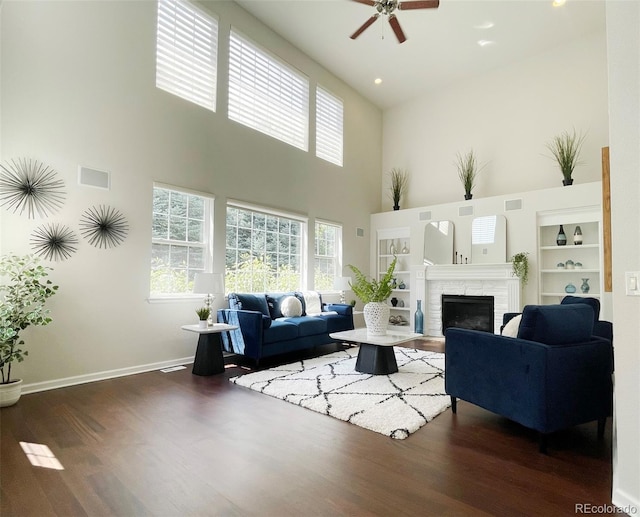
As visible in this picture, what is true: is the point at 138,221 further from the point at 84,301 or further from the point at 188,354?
the point at 188,354

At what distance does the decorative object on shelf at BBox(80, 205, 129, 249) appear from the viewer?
3.86 meters

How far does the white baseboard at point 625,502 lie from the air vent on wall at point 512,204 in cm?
507

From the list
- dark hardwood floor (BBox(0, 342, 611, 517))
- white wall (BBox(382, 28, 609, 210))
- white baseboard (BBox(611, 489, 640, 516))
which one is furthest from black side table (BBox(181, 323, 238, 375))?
white wall (BBox(382, 28, 609, 210))

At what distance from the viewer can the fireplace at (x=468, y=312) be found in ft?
20.8

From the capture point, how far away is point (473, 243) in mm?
6512

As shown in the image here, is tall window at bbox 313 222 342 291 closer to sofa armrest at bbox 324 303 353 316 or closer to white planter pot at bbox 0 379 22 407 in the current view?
sofa armrest at bbox 324 303 353 316

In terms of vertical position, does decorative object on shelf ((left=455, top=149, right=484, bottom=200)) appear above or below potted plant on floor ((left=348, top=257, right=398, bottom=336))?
above

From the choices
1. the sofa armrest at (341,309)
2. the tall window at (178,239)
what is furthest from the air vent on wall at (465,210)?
the tall window at (178,239)

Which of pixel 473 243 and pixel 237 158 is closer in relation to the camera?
pixel 237 158

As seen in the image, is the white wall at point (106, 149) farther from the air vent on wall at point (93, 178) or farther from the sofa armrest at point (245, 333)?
the sofa armrest at point (245, 333)

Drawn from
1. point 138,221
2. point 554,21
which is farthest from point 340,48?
point 138,221

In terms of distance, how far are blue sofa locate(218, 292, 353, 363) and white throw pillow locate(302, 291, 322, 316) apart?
72 millimetres

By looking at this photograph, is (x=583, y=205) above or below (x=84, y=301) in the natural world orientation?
above

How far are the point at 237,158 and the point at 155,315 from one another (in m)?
2.51
